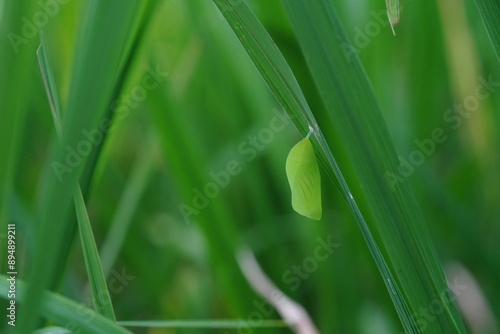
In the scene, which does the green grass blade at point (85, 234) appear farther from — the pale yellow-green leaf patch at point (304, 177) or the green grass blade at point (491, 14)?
the green grass blade at point (491, 14)

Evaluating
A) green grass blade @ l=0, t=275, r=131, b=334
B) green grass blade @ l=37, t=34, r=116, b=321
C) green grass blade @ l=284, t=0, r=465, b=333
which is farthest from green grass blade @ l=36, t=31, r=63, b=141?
green grass blade @ l=284, t=0, r=465, b=333

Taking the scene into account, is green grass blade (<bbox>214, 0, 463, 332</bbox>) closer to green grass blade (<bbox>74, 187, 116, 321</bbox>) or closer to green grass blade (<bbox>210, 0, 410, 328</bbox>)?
green grass blade (<bbox>210, 0, 410, 328</bbox>)

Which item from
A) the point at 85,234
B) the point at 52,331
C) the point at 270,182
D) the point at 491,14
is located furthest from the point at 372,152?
the point at 270,182

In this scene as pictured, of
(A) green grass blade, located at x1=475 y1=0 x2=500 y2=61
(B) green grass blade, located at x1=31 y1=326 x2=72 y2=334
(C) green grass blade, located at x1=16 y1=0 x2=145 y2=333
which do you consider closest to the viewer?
(C) green grass blade, located at x1=16 y1=0 x2=145 y2=333

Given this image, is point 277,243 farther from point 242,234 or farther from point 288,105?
point 288,105

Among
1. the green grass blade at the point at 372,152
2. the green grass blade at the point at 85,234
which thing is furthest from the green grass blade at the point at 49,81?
the green grass blade at the point at 372,152

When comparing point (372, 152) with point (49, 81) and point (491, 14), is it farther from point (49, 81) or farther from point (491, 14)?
point (49, 81)
